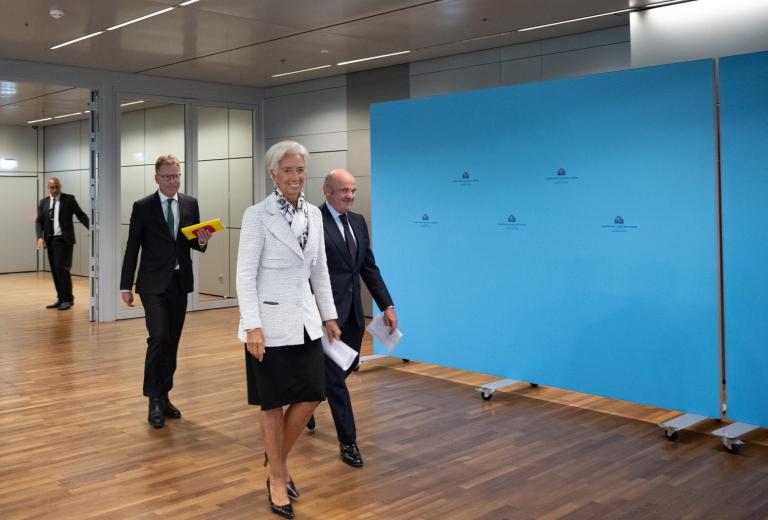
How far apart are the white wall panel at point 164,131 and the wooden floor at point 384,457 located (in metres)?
4.73

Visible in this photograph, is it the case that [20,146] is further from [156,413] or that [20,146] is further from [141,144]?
[156,413]

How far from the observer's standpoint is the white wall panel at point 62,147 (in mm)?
17125

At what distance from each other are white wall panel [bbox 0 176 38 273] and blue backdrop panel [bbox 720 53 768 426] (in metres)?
16.8

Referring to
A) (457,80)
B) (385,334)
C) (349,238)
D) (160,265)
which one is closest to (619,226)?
(385,334)

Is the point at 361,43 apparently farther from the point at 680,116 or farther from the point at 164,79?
the point at 680,116

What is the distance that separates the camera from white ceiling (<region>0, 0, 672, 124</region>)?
7191 mm

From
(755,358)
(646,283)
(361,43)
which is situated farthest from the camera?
(361,43)

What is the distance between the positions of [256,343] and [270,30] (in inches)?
213

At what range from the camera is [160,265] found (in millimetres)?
5496

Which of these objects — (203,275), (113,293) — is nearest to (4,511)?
(113,293)

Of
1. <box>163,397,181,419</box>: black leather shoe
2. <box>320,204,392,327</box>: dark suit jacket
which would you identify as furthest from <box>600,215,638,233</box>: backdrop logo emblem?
<box>163,397,181,419</box>: black leather shoe

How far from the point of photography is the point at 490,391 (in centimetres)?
636

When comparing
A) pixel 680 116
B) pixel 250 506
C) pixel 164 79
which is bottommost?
pixel 250 506

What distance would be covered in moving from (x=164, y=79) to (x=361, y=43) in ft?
12.5
